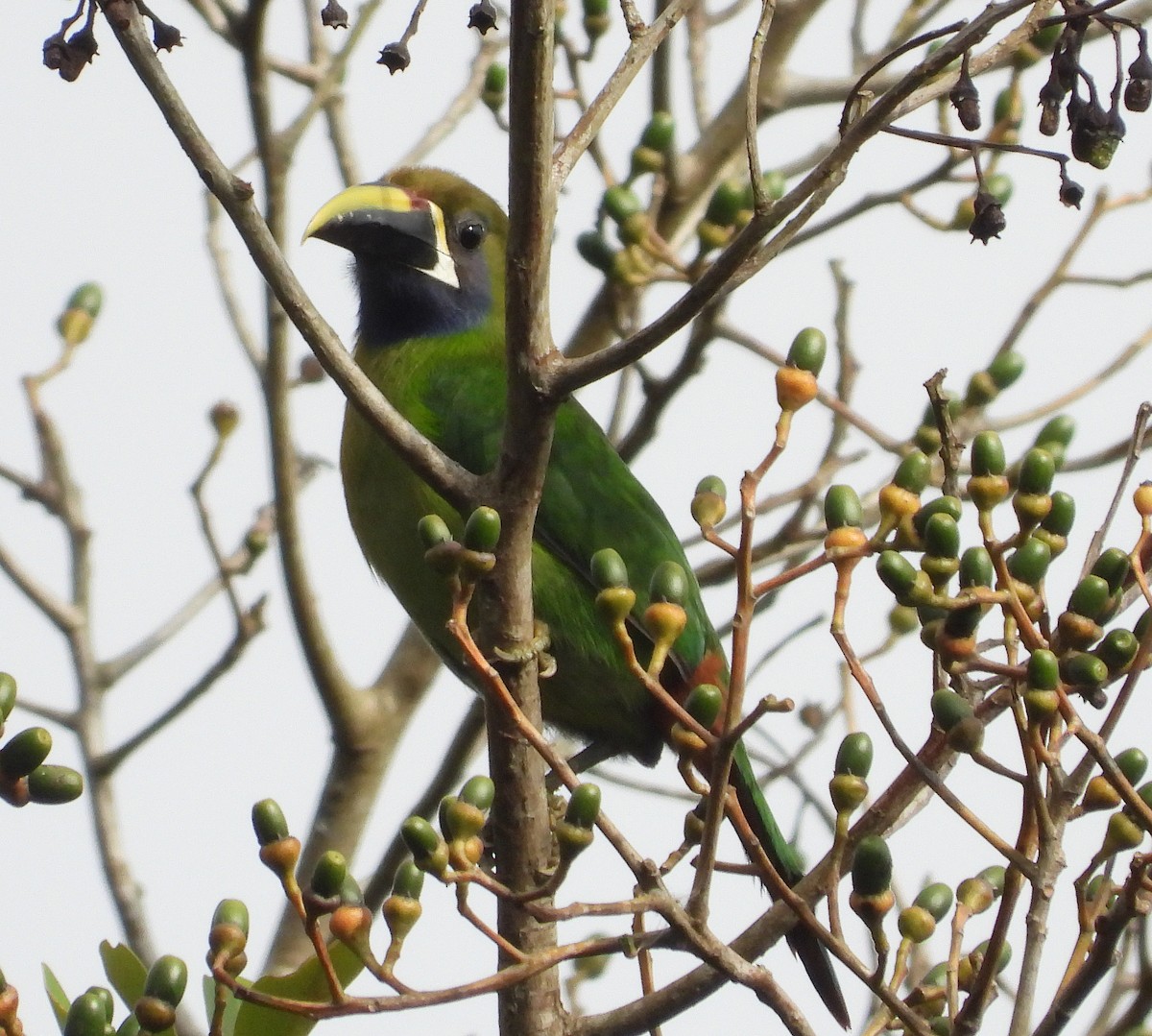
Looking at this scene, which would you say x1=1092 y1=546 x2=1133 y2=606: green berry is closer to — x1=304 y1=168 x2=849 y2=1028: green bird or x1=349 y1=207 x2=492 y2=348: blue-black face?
x1=304 y1=168 x2=849 y2=1028: green bird

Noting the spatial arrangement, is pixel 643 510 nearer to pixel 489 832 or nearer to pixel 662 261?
pixel 662 261

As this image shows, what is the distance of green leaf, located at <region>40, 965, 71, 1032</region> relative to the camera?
6.65ft

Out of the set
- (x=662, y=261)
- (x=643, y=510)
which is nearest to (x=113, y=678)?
(x=643, y=510)

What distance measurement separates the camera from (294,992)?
6.77ft

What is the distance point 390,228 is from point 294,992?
209 centimetres

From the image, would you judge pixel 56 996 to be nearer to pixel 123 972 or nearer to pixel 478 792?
pixel 123 972

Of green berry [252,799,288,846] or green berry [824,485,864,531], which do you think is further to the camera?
green berry [824,485,864,531]

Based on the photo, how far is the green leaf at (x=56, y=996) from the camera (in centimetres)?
203

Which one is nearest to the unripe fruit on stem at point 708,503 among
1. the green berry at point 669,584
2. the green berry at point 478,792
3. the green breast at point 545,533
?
the green berry at point 669,584

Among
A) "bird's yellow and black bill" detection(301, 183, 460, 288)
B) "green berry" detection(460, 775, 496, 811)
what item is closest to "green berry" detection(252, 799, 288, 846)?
"green berry" detection(460, 775, 496, 811)

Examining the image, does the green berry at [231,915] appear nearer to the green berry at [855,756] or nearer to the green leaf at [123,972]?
the green leaf at [123,972]

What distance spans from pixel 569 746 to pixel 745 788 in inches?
21.8

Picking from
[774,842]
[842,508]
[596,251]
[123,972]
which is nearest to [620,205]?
[596,251]

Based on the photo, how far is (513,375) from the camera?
1.98 meters
